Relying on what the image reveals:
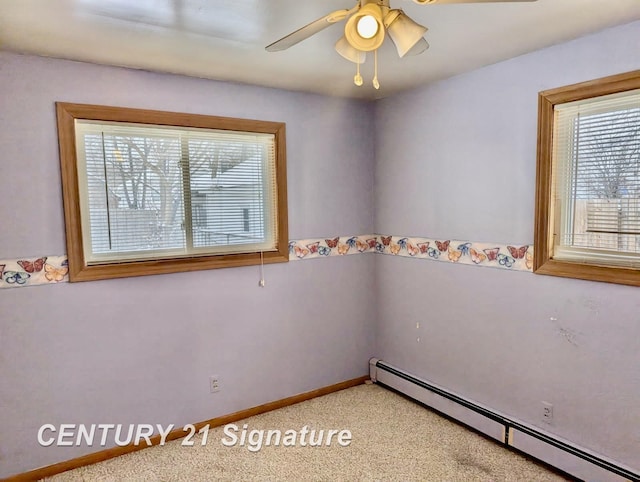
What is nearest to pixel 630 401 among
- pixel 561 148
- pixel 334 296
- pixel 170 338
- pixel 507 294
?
pixel 507 294

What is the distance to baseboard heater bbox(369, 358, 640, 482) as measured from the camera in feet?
6.82

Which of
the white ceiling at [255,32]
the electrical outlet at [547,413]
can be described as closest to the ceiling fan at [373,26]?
the white ceiling at [255,32]

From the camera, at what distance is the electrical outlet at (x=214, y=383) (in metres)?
2.79

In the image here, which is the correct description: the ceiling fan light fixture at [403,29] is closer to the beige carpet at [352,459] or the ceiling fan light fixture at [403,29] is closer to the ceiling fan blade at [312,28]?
the ceiling fan blade at [312,28]

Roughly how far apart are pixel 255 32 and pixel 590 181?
1.83 m

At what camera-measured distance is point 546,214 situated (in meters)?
2.29

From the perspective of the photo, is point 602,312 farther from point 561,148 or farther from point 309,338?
point 309,338

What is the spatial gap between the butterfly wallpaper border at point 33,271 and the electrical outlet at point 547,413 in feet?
9.12

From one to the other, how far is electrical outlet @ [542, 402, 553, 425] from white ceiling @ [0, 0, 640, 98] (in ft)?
6.43

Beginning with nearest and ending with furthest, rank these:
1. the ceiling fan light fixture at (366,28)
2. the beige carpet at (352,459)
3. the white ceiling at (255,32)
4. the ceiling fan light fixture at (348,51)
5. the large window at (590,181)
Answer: the ceiling fan light fixture at (366,28) → the ceiling fan light fixture at (348,51) → the white ceiling at (255,32) → the large window at (590,181) → the beige carpet at (352,459)

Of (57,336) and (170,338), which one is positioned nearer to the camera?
(57,336)

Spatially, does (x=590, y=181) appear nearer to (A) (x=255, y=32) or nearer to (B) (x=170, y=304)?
(A) (x=255, y=32)

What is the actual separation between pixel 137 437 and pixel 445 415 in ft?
6.63

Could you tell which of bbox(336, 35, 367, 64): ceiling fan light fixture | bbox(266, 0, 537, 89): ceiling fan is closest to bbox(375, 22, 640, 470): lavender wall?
bbox(266, 0, 537, 89): ceiling fan
